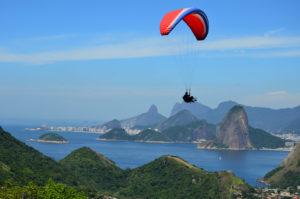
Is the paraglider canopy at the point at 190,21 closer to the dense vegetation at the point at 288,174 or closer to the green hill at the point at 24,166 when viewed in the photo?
the green hill at the point at 24,166

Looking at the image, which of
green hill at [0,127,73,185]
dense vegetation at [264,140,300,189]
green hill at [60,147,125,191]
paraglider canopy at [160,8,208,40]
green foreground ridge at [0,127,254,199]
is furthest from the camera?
dense vegetation at [264,140,300,189]

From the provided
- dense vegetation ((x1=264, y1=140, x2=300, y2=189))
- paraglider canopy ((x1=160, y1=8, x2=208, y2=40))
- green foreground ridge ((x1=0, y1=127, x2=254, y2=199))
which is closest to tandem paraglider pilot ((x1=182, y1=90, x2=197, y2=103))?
paraglider canopy ((x1=160, y1=8, x2=208, y2=40))

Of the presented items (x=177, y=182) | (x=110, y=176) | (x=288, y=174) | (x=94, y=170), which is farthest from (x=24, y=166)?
(x=288, y=174)

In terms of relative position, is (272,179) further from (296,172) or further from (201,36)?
(201,36)

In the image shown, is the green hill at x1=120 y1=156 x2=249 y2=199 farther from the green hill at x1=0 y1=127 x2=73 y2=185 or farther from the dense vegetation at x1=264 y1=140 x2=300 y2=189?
the dense vegetation at x1=264 y1=140 x2=300 y2=189

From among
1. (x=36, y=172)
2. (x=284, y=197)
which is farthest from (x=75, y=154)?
(x=284, y=197)

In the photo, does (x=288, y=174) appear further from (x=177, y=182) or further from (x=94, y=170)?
(x=94, y=170)

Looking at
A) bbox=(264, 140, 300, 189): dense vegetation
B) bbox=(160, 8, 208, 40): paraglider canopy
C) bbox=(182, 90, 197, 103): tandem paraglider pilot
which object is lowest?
bbox=(264, 140, 300, 189): dense vegetation
